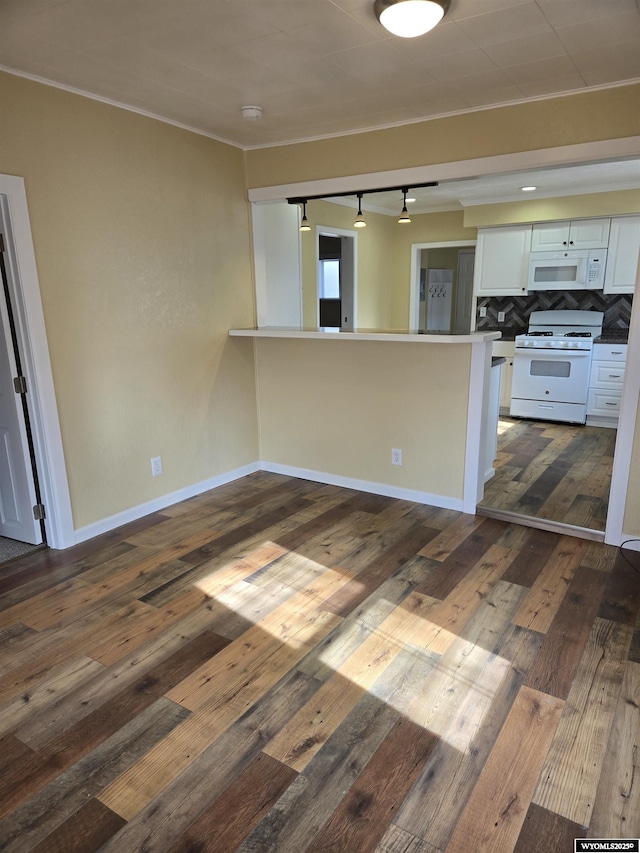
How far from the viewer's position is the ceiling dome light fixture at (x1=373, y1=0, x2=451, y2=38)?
6.21ft

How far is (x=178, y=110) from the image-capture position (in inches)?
125

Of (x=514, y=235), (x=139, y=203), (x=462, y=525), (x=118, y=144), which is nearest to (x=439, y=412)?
(x=462, y=525)

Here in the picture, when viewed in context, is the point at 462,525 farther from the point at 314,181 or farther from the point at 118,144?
the point at 118,144

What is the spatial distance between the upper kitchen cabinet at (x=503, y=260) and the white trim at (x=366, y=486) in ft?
11.7

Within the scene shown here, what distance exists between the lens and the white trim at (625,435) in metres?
2.85

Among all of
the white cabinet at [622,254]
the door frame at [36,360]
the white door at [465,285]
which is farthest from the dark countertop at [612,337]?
the door frame at [36,360]

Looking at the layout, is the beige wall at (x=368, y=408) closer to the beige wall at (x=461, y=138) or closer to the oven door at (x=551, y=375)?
the beige wall at (x=461, y=138)

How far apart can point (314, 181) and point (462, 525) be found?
2.53 m

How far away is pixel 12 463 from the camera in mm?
3131

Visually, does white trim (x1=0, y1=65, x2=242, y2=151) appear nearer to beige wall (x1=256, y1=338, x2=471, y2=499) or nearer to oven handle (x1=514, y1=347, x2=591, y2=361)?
beige wall (x1=256, y1=338, x2=471, y2=499)

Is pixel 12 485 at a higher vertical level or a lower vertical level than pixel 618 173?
lower

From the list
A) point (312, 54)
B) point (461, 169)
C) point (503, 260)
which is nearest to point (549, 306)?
point (503, 260)

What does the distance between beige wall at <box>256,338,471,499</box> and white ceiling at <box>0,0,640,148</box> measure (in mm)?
1492

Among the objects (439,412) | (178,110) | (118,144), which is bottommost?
(439,412)
